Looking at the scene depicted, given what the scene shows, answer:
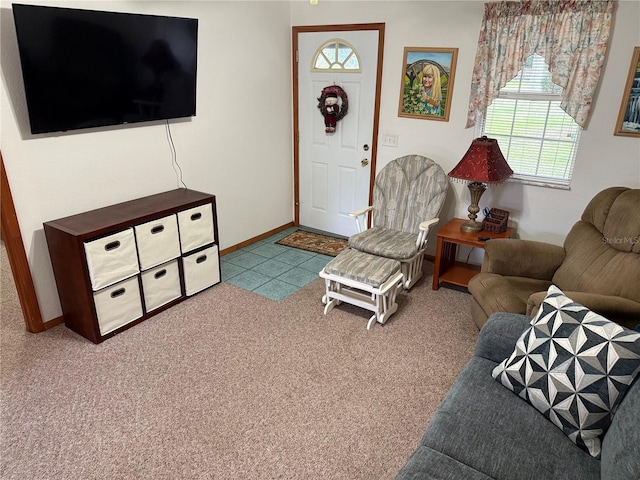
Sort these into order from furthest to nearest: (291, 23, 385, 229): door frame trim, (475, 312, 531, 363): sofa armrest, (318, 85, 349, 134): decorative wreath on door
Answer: (318, 85, 349, 134): decorative wreath on door, (291, 23, 385, 229): door frame trim, (475, 312, 531, 363): sofa armrest

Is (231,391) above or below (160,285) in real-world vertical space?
below

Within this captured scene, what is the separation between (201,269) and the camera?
11.5 ft

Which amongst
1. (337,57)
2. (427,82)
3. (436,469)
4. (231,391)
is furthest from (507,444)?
(337,57)

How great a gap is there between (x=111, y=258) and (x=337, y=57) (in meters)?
2.75

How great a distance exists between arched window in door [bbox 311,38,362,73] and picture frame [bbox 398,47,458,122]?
51 centimetres

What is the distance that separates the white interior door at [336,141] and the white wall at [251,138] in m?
0.14

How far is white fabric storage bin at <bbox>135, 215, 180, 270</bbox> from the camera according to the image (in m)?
3.00

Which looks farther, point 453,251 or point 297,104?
point 297,104

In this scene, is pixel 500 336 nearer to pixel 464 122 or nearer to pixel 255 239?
pixel 464 122

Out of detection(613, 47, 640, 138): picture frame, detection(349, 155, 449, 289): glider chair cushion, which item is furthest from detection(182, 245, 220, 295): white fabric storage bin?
detection(613, 47, 640, 138): picture frame

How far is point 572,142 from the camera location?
3.33 m

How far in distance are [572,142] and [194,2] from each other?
3.10 metres

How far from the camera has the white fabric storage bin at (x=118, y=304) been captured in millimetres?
2861

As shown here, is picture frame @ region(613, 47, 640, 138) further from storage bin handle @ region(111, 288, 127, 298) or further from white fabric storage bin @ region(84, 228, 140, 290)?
storage bin handle @ region(111, 288, 127, 298)
